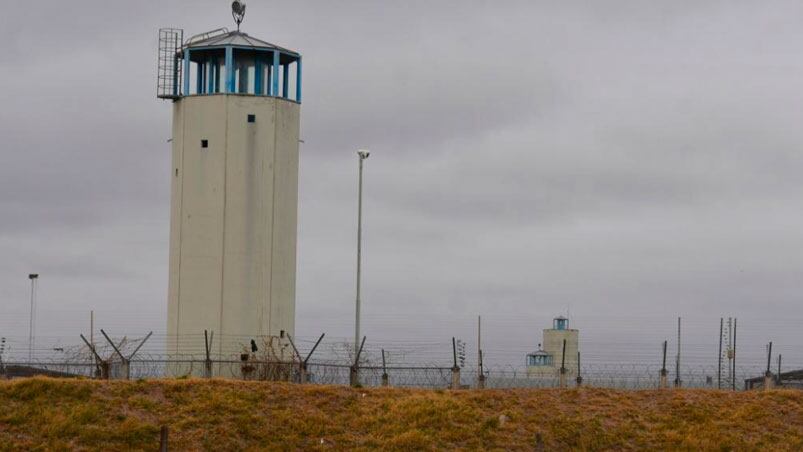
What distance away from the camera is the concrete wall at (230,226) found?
54156 mm

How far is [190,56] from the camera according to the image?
184 feet

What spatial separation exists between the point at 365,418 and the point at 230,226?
16580 millimetres

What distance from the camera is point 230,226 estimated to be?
54.3 metres

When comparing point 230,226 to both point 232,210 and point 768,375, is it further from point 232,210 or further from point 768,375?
point 768,375

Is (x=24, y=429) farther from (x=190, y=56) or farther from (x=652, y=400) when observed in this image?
(x=190, y=56)

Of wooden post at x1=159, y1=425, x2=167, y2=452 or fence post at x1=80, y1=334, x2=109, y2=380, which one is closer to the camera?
wooden post at x1=159, y1=425, x2=167, y2=452

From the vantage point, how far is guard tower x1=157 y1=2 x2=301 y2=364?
178ft

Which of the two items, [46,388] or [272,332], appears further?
[272,332]

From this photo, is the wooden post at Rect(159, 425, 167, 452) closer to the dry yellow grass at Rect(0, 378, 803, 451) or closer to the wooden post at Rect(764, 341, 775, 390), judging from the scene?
the dry yellow grass at Rect(0, 378, 803, 451)

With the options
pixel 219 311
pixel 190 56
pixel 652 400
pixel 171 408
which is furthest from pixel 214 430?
pixel 190 56

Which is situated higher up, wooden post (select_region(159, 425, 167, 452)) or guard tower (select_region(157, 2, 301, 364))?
guard tower (select_region(157, 2, 301, 364))

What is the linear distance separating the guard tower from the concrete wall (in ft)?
0.11

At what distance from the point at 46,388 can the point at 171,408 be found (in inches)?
128

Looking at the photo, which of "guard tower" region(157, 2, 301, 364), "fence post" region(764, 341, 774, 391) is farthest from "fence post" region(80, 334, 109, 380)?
"fence post" region(764, 341, 774, 391)
